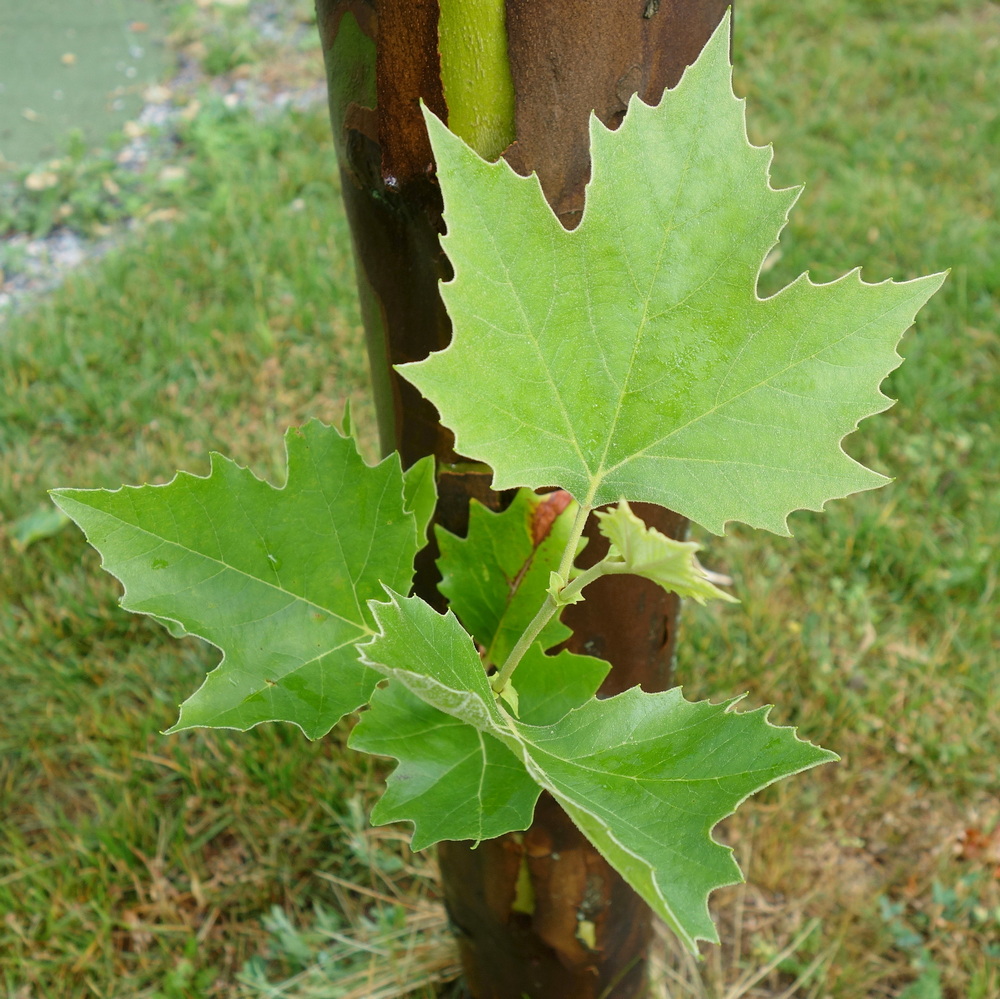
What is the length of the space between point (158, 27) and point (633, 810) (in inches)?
225

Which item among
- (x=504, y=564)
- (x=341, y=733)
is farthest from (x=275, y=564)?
(x=341, y=733)

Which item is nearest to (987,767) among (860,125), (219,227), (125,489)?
(125,489)

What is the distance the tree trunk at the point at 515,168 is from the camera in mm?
796

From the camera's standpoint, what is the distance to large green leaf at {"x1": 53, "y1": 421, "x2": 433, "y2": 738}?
801 mm

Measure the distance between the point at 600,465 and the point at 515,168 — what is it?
0.29 m

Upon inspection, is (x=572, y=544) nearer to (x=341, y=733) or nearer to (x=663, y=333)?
(x=663, y=333)

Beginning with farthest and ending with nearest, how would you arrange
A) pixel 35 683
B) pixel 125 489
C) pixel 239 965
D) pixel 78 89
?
pixel 78 89 < pixel 35 683 < pixel 239 965 < pixel 125 489

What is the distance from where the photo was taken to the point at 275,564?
86cm

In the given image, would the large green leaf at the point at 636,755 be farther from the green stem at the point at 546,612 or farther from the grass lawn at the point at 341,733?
the grass lawn at the point at 341,733

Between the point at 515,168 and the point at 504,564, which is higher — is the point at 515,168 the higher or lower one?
the higher one

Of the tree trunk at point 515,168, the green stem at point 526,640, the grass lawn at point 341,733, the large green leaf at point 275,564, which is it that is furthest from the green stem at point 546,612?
the grass lawn at point 341,733

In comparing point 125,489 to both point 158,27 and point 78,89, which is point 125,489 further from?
point 158,27

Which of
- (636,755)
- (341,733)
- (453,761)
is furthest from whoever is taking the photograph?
(341,733)

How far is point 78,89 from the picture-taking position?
486cm
